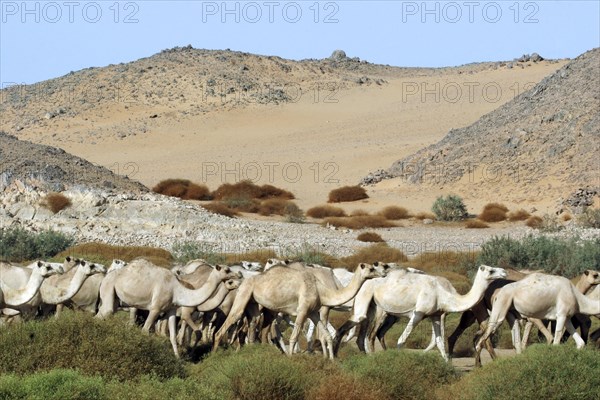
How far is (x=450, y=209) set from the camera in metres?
46.8

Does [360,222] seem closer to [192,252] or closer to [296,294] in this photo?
[192,252]

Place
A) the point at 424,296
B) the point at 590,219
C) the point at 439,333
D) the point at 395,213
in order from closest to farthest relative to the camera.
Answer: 1. the point at 424,296
2. the point at 439,333
3. the point at 590,219
4. the point at 395,213

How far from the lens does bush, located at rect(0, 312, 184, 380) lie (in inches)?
520

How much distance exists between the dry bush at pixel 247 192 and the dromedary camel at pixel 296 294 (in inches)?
1311

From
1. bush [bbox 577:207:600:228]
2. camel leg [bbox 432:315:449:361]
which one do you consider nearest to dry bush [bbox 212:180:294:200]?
bush [bbox 577:207:600:228]

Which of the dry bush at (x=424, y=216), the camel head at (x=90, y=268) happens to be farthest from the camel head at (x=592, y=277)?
the dry bush at (x=424, y=216)

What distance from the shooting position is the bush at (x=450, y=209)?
4647 cm

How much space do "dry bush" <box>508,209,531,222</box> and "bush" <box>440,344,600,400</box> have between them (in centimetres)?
3161

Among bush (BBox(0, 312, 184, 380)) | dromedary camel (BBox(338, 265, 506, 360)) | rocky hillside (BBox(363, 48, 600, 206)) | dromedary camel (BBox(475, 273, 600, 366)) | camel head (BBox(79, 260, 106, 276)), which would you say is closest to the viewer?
bush (BBox(0, 312, 184, 380))

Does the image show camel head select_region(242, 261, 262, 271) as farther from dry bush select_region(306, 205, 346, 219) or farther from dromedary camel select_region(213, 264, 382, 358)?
dry bush select_region(306, 205, 346, 219)

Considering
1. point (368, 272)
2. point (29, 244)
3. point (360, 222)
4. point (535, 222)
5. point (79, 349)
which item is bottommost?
point (535, 222)

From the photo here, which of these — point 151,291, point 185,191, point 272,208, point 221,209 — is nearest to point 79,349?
A: point 151,291

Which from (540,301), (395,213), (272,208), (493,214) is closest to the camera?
(540,301)

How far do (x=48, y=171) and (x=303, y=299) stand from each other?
22214 millimetres
